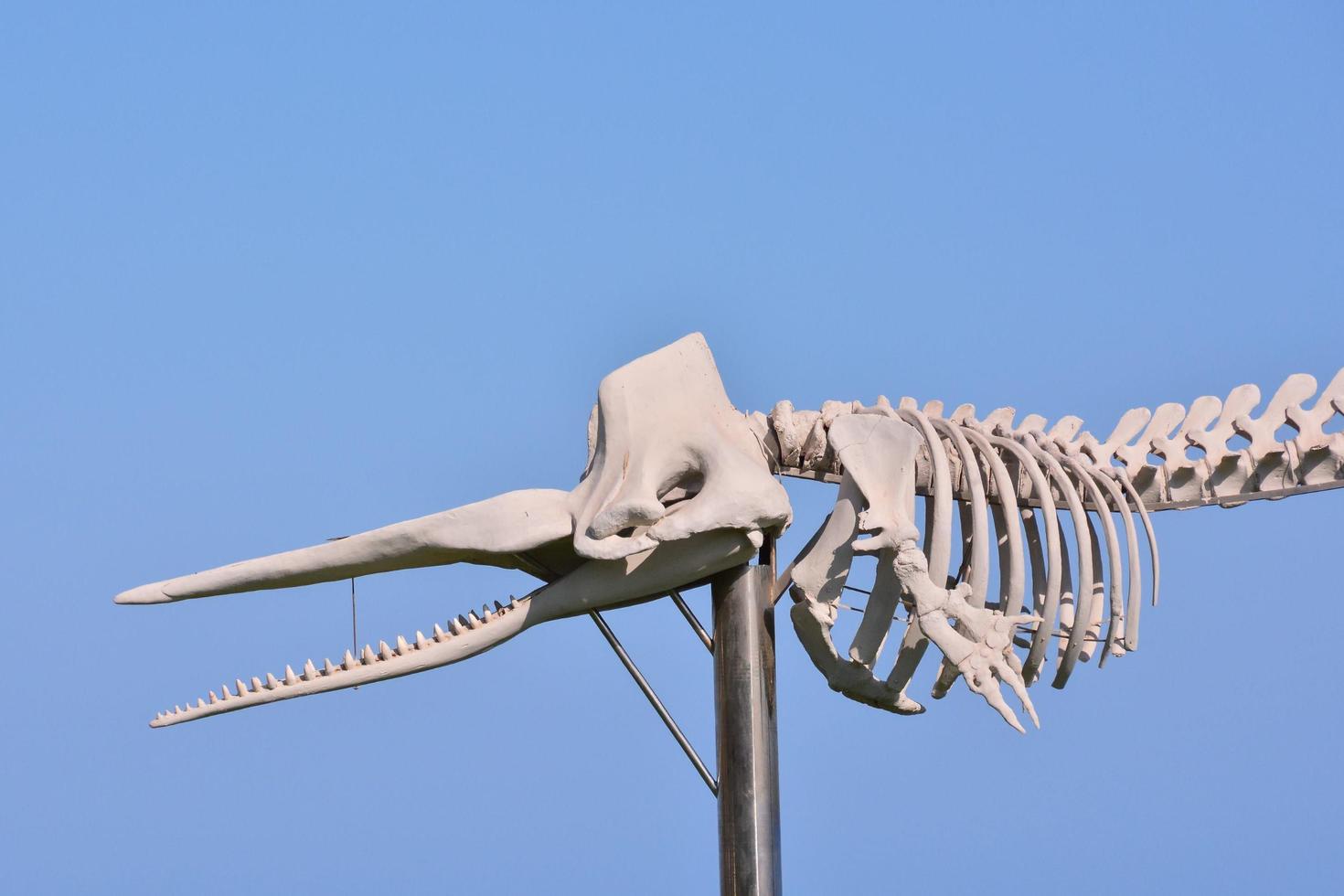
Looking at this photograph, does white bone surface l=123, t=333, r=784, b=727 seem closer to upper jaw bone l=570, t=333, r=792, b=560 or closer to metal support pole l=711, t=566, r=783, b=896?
upper jaw bone l=570, t=333, r=792, b=560

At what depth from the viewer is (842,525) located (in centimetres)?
1044

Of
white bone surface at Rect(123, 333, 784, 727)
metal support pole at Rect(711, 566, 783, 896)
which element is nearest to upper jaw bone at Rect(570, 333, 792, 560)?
white bone surface at Rect(123, 333, 784, 727)

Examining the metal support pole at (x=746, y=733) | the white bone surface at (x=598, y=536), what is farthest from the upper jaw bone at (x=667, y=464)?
the metal support pole at (x=746, y=733)

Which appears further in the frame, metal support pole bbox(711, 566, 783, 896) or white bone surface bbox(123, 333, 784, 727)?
metal support pole bbox(711, 566, 783, 896)

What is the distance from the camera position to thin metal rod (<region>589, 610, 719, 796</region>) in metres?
10.4

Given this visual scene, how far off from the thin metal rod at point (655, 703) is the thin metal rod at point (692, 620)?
0.38 meters

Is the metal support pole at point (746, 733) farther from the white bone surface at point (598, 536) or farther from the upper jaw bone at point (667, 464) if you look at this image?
the upper jaw bone at point (667, 464)

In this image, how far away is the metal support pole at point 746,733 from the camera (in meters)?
10.4

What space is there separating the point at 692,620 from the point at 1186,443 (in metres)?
2.83

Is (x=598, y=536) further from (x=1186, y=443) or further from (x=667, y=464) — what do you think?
(x=1186, y=443)

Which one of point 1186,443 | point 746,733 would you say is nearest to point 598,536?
point 746,733

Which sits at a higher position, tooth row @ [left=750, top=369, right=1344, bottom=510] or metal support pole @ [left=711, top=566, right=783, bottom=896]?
tooth row @ [left=750, top=369, right=1344, bottom=510]

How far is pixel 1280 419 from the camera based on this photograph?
442 inches

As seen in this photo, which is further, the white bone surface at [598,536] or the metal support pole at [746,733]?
the metal support pole at [746,733]
